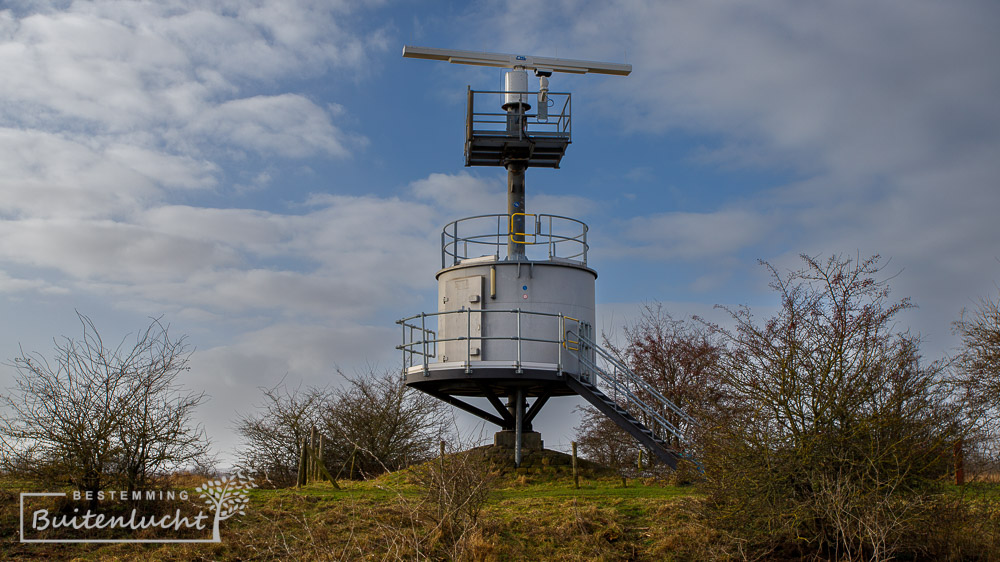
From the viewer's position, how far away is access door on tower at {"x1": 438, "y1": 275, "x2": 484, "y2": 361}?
2117 centimetres

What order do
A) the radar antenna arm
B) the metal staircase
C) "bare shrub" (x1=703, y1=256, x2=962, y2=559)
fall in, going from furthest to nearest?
the radar antenna arm, the metal staircase, "bare shrub" (x1=703, y1=256, x2=962, y2=559)

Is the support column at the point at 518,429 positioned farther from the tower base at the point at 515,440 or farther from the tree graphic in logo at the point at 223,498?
the tree graphic in logo at the point at 223,498

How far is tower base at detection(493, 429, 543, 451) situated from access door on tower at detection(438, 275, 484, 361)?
238 cm

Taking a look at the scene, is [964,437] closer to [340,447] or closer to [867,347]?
[867,347]

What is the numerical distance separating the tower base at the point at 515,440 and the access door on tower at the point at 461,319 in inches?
93.8

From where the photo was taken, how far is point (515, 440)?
22.0 meters

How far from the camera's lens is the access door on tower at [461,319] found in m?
21.2

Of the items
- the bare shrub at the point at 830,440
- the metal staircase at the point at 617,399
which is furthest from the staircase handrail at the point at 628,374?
the bare shrub at the point at 830,440

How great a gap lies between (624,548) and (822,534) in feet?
9.17

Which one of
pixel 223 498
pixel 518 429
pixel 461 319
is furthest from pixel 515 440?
pixel 223 498

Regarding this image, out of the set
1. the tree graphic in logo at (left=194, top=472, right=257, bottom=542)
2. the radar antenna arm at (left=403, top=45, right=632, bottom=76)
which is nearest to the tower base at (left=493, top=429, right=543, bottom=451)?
the tree graphic in logo at (left=194, top=472, right=257, bottom=542)

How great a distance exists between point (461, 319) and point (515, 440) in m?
3.28

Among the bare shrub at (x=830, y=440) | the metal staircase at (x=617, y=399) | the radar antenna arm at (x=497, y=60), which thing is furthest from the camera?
the radar antenna arm at (x=497, y=60)

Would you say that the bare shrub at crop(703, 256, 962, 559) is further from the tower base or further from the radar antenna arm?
the radar antenna arm
